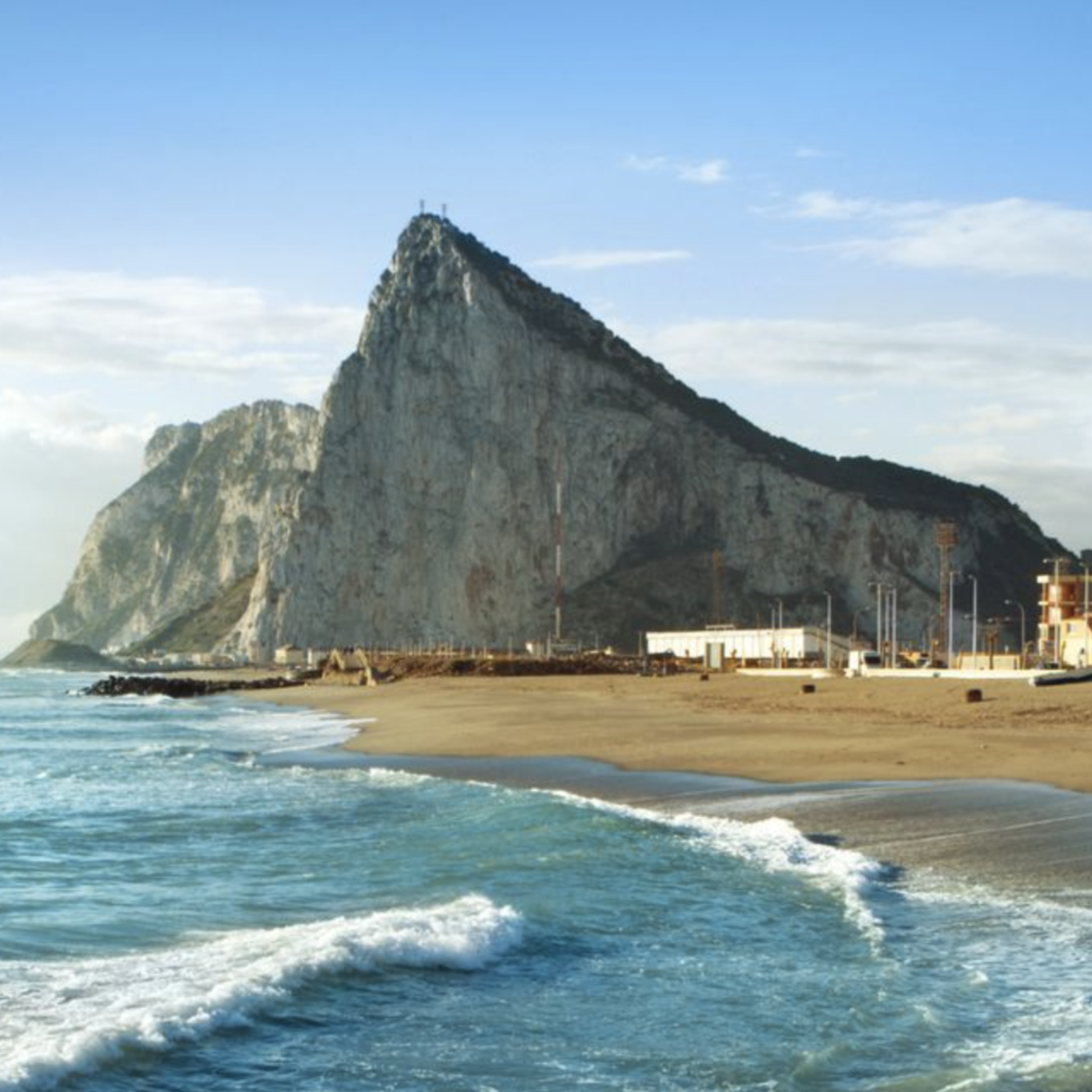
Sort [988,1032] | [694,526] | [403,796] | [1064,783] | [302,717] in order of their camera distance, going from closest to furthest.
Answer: [988,1032], [1064,783], [403,796], [302,717], [694,526]

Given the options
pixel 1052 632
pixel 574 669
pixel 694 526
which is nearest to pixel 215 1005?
pixel 1052 632

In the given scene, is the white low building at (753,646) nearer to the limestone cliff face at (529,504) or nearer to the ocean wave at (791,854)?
the limestone cliff face at (529,504)

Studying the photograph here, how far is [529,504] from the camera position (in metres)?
141

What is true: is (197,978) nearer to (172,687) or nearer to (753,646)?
(172,687)

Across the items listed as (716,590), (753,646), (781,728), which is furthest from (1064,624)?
(716,590)

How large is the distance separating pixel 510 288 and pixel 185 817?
13159 cm

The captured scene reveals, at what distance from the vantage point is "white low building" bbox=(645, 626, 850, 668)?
94812mm

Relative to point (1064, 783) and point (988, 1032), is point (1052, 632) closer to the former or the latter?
point (1064, 783)

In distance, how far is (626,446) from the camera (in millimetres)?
145125

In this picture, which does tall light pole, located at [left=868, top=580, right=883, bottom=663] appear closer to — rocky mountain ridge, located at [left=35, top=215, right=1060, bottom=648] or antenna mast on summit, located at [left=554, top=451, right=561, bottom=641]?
rocky mountain ridge, located at [left=35, top=215, right=1060, bottom=648]

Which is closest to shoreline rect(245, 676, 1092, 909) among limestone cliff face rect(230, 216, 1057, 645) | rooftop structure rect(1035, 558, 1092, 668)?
rooftop structure rect(1035, 558, 1092, 668)

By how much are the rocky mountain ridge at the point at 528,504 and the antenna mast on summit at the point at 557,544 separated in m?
0.67

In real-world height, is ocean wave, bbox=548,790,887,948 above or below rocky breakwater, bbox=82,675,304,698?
above

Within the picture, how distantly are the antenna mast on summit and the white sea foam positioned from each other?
393 ft
